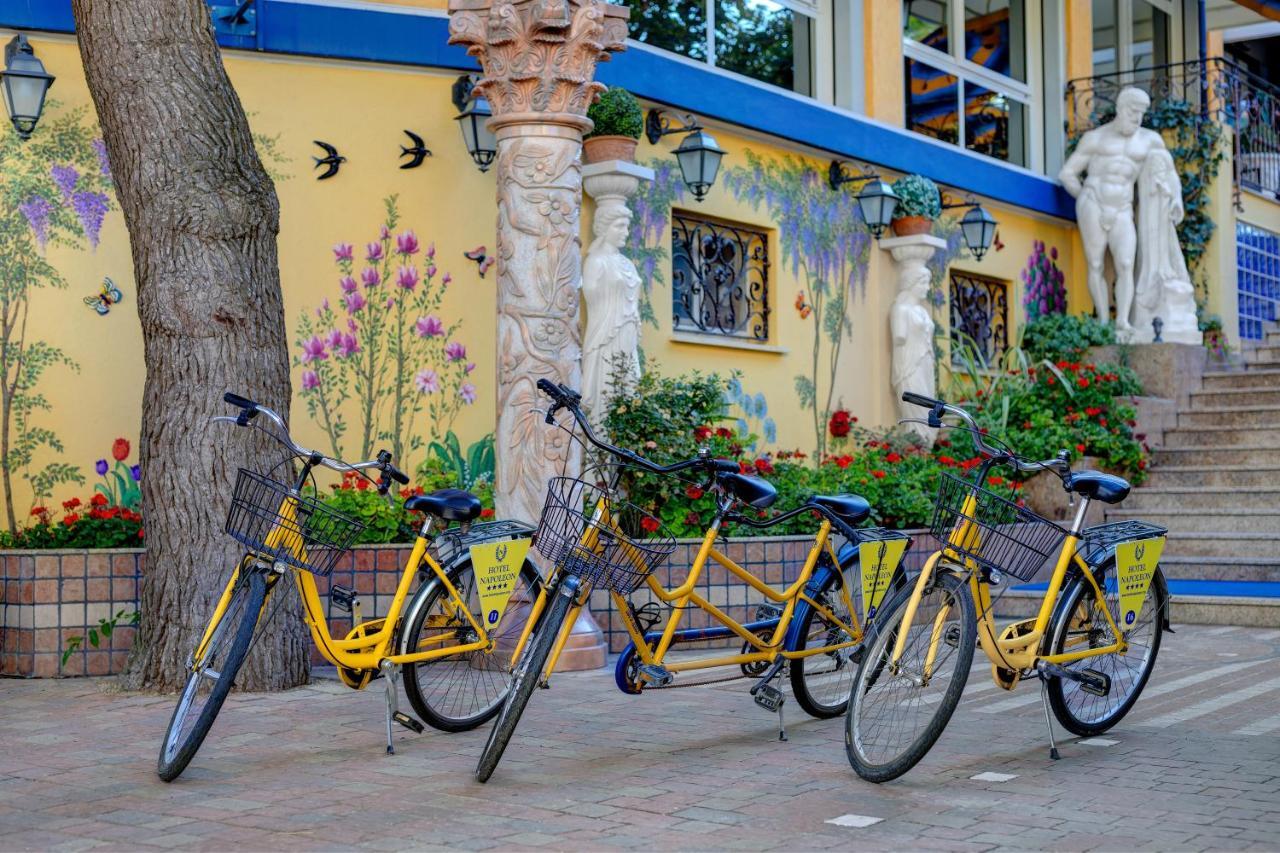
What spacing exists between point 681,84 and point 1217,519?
18.0 feet

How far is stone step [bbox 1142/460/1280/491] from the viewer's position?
12703mm

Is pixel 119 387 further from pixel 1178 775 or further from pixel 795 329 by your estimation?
pixel 1178 775

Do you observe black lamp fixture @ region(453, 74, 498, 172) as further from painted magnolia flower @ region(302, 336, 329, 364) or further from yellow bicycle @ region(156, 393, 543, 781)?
yellow bicycle @ region(156, 393, 543, 781)

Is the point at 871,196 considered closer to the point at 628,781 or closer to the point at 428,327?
the point at 428,327

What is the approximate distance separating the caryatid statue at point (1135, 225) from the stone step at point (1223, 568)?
445 centimetres

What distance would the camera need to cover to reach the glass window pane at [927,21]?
1442 centimetres

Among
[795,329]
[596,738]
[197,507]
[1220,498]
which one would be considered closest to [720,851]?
[596,738]

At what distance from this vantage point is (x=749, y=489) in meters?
5.74

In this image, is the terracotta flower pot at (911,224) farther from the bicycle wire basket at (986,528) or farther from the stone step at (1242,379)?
the bicycle wire basket at (986,528)

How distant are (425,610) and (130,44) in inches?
127

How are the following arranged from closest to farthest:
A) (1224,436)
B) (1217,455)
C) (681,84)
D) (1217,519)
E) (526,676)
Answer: (526,676)
(681,84)
(1217,519)
(1217,455)
(1224,436)

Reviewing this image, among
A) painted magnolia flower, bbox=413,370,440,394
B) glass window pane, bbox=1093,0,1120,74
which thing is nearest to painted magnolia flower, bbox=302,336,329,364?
painted magnolia flower, bbox=413,370,440,394

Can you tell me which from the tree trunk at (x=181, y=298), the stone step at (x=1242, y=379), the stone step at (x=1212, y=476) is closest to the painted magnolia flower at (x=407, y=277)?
the tree trunk at (x=181, y=298)

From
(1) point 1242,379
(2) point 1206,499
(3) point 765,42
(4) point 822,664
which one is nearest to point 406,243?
(3) point 765,42
